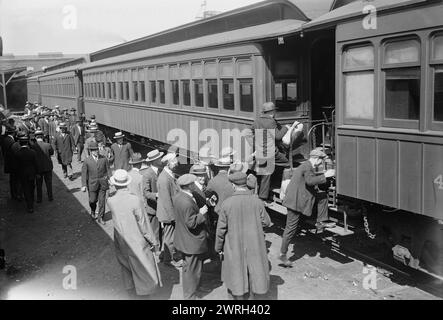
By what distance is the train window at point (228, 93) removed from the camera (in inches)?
349

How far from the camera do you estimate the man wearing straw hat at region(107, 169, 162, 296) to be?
5398mm

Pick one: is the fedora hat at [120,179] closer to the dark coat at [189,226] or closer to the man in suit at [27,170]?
the dark coat at [189,226]

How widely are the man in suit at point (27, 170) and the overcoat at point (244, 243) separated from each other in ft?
22.7

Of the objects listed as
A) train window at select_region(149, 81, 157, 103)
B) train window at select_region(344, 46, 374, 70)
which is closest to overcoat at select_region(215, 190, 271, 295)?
train window at select_region(344, 46, 374, 70)

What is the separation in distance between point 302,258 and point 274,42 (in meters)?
3.49

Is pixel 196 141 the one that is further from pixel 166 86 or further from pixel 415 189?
pixel 415 189

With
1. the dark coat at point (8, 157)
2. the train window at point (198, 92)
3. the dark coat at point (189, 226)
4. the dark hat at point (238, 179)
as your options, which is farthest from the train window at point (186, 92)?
the dark hat at point (238, 179)

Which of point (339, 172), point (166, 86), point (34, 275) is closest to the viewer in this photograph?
point (339, 172)

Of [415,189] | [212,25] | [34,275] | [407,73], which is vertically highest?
[212,25]

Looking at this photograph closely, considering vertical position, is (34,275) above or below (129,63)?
below

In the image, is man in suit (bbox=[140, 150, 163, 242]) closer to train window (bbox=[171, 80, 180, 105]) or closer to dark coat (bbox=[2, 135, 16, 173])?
train window (bbox=[171, 80, 180, 105])

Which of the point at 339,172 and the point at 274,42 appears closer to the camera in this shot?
the point at 339,172

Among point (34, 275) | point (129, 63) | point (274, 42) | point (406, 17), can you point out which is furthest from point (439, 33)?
point (129, 63)
